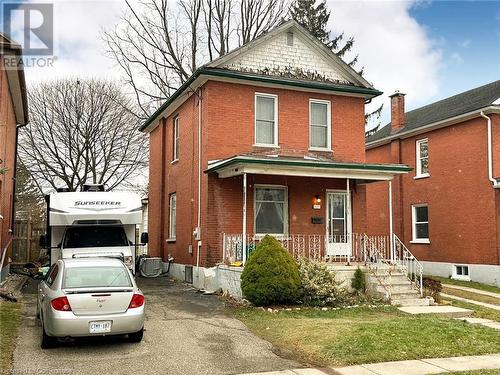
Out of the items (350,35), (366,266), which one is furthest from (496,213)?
(350,35)

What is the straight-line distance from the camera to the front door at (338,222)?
17891mm

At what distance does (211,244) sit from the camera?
54.6ft

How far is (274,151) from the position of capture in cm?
1778

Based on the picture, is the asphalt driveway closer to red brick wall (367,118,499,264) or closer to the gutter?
red brick wall (367,118,499,264)

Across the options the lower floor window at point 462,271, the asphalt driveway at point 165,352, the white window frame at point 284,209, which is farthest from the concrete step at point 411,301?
the lower floor window at point 462,271

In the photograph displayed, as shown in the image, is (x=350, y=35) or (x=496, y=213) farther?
(x=350, y=35)

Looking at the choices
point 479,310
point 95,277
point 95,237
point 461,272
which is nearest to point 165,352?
point 95,277

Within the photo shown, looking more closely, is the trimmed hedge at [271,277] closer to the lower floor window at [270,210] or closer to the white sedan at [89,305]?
the lower floor window at [270,210]

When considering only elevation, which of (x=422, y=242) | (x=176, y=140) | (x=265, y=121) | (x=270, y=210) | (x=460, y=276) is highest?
(x=265, y=121)

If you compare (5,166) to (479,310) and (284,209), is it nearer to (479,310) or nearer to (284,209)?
(284,209)

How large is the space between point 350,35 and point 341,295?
2953 cm

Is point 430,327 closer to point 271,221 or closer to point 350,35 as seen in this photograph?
point 271,221

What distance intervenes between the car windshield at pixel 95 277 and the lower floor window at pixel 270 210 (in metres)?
7.92

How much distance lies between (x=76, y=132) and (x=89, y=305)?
2716cm
